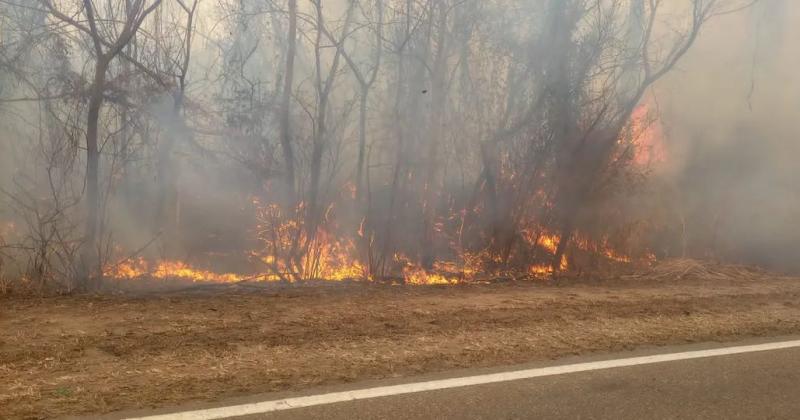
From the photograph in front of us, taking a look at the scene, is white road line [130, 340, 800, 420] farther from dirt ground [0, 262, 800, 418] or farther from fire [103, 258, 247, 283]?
fire [103, 258, 247, 283]

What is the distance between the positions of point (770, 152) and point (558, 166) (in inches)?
201

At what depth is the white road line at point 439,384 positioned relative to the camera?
3.30 meters

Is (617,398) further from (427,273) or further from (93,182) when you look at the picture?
(93,182)

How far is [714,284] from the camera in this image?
25.9 ft

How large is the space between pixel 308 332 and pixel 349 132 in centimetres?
431

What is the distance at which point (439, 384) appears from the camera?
150 inches

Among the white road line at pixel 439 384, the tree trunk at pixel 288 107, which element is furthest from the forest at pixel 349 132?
the white road line at pixel 439 384

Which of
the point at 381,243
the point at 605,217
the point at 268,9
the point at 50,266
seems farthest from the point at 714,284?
the point at 50,266

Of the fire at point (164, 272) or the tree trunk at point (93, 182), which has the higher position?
the tree trunk at point (93, 182)

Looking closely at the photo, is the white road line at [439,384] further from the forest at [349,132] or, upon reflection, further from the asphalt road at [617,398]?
the forest at [349,132]

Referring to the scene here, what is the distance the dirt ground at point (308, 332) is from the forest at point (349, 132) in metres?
1.55

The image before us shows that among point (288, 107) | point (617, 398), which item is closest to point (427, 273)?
point (288, 107)

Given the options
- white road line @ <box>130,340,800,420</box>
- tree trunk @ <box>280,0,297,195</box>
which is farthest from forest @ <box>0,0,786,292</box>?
white road line @ <box>130,340,800,420</box>

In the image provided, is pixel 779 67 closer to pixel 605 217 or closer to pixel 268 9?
pixel 605 217
